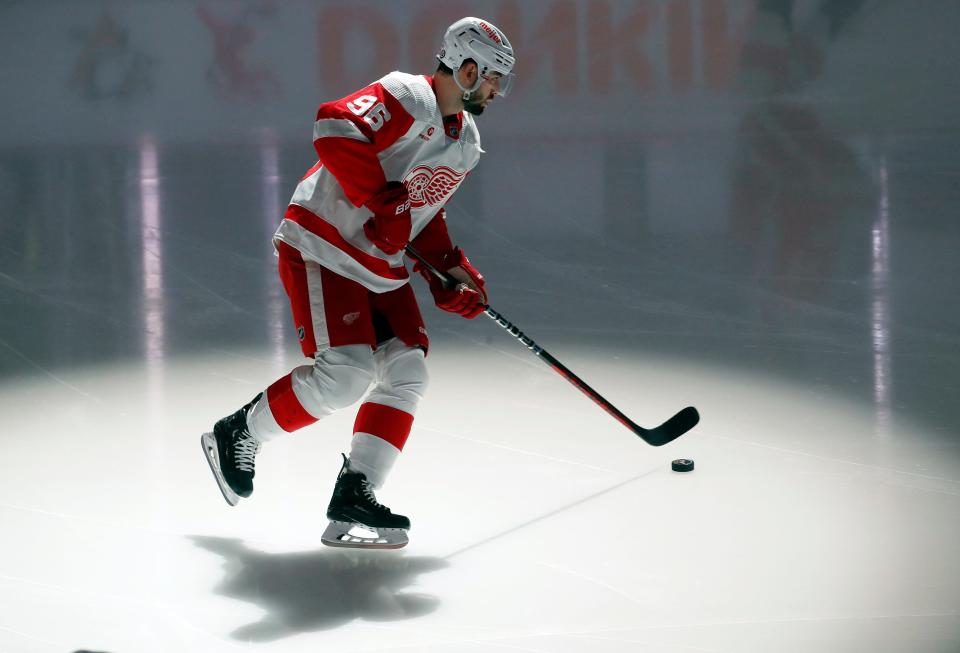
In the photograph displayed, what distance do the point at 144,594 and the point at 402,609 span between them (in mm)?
511

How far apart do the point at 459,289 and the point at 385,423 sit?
380 mm

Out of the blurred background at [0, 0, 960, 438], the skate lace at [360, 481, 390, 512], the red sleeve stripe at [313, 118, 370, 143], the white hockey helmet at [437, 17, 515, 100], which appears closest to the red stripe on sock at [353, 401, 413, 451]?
the skate lace at [360, 481, 390, 512]

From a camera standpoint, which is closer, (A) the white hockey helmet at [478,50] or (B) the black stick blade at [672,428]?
(A) the white hockey helmet at [478,50]

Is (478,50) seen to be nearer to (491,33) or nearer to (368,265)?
(491,33)

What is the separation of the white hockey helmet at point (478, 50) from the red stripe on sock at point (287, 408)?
0.73 metres

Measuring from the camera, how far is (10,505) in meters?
2.95

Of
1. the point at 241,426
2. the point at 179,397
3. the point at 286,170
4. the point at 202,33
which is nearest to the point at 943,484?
the point at 241,426

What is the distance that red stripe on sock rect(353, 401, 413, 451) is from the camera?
271cm

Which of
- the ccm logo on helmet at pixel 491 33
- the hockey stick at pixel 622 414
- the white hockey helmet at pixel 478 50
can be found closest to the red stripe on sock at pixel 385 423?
the hockey stick at pixel 622 414

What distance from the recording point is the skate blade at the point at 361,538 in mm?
2707

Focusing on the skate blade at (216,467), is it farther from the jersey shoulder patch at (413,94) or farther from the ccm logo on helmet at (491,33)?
the ccm logo on helmet at (491,33)

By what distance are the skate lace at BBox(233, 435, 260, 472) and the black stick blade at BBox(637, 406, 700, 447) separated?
954 millimetres

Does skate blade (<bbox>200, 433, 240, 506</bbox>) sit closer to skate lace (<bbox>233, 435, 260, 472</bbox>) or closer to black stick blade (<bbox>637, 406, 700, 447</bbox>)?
skate lace (<bbox>233, 435, 260, 472</bbox>)

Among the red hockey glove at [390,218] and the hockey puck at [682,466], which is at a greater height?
the red hockey glove at [390,218]
